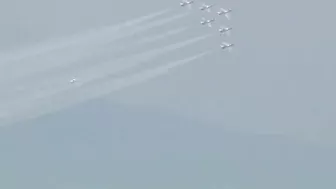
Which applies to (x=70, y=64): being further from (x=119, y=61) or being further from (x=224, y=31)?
(x=224, y=31)

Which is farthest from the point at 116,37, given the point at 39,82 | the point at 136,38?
the point at 39,82

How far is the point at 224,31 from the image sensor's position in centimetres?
1495

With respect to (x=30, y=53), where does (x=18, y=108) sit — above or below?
below

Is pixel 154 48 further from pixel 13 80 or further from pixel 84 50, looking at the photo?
pixel 13 80

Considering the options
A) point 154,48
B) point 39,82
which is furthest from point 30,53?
point 154,48

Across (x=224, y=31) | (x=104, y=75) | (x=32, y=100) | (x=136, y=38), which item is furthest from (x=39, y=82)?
(x=224, y=31)

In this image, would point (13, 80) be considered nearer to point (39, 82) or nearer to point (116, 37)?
point (39, 82)

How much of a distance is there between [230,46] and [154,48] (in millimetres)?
1727

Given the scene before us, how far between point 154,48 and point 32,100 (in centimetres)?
288

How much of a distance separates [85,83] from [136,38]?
4.86 feet

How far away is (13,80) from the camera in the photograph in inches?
566

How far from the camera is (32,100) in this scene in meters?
14.3

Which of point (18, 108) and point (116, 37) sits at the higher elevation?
point (116, 37)

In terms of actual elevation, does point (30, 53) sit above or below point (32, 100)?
above
